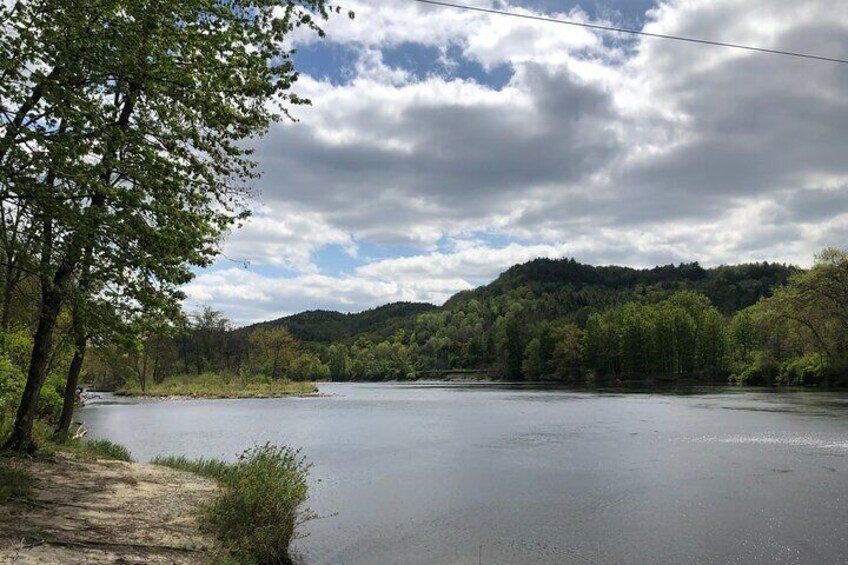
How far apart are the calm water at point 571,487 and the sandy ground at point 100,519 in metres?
2.74

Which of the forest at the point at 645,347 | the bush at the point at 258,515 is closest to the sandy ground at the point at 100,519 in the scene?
the bush at the point at 258,515

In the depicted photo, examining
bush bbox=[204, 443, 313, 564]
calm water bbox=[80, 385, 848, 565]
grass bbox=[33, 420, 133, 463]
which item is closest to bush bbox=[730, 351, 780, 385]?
calm water bbox=[80, 385, 848, 565]

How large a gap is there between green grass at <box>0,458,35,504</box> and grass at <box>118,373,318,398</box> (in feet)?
236

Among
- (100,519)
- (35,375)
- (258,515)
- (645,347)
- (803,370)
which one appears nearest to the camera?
(100,519)

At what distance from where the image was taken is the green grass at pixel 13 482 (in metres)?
11.2

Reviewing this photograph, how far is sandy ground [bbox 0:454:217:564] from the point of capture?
8.98 metres

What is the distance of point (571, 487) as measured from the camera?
18.5 m

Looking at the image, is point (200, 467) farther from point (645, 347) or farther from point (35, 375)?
point (645, 347)

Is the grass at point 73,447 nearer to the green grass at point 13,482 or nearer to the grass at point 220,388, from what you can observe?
the green grass at point 13,482

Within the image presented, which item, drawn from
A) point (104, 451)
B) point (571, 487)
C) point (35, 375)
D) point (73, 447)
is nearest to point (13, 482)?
point (35, 375)

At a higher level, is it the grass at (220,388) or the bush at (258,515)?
the bush at (258,515)

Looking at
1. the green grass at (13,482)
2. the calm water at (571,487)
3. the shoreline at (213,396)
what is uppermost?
the green grass at (13,482)

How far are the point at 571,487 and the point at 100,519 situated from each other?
12.6m

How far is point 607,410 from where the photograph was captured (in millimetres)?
47250
